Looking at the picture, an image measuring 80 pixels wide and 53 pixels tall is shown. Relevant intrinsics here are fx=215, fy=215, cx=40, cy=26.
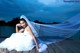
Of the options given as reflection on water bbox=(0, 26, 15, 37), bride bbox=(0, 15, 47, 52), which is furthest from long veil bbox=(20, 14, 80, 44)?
reflection on water bbox=(0, 26, 15, 37)

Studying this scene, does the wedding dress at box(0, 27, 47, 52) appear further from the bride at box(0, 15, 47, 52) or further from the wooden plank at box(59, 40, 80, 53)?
the wooden plank at box(59, 40, 80, 53)

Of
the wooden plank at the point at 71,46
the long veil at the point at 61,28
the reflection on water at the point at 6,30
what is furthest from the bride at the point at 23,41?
the reflection on water at the point at 6,30

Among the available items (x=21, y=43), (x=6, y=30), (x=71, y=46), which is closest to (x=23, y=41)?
(x=21, y=43)

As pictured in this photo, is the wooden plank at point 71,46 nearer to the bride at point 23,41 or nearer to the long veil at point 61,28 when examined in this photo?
the long veil at point 61,28

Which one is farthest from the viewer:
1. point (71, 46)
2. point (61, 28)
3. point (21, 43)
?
point (71, 46)

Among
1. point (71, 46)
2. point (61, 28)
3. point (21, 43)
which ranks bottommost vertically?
point (71, 46)

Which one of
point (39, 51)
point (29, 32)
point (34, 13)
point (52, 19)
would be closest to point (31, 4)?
point (34, 13)

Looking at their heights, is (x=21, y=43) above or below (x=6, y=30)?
below

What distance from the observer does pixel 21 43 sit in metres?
4.41

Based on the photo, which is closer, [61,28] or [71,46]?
[61,28]

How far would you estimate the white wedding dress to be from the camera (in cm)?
435

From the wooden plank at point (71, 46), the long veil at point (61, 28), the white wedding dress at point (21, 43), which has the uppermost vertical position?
the long veil at point (61, 28)

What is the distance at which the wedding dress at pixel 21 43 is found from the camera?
4.36 meters

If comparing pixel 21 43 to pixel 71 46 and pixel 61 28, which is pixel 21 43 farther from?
pixel 71 46
